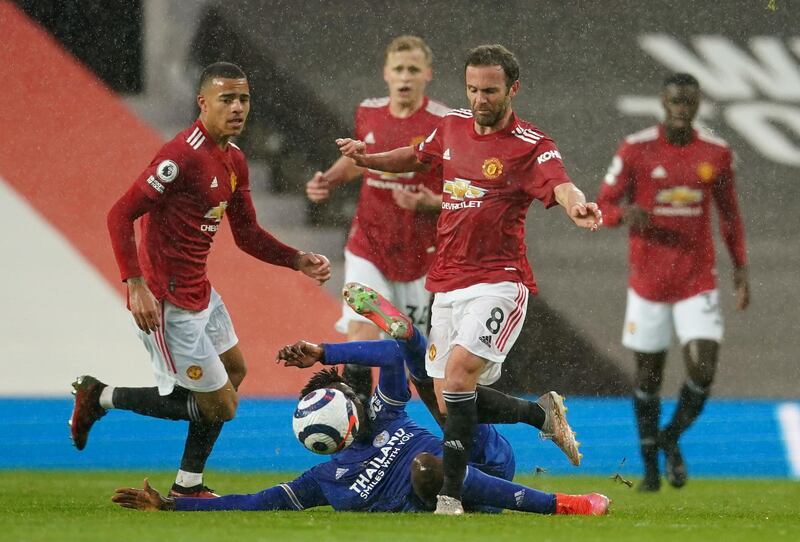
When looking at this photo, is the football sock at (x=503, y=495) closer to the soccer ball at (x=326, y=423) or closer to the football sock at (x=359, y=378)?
the soccer ball at (x=326, y=423)

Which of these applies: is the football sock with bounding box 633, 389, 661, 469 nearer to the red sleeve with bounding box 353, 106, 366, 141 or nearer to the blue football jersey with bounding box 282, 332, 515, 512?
the red sleeve with bounding box 353, 106, 366, 141

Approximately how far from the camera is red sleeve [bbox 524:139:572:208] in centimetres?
566

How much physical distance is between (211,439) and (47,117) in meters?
3.01

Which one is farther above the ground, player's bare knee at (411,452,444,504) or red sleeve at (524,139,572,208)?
red sleeve at (524,139,572,208)

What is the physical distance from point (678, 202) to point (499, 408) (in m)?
2.61

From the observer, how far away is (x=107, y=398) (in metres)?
6.29

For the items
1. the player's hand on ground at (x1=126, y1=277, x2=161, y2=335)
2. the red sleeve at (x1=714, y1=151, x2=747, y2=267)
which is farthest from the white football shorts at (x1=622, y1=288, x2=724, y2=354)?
the player's hand on ground at (x1=126, y1=277, x2=161, y2=335)

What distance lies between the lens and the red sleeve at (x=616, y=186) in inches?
316

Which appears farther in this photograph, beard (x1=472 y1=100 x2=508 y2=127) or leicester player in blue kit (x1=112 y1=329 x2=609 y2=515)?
beard (x1=472 y1=100 x2=508 y2=127)

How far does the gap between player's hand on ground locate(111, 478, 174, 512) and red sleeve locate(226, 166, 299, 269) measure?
1456 mm

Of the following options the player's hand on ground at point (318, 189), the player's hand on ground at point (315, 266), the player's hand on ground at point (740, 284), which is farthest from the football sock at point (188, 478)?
the player's hand on ground at point (740, 284)

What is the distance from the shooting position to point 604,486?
24.7ft

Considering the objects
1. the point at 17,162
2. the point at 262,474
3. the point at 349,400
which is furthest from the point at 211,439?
the point at 17,162

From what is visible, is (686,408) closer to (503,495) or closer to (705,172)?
(705,172)
